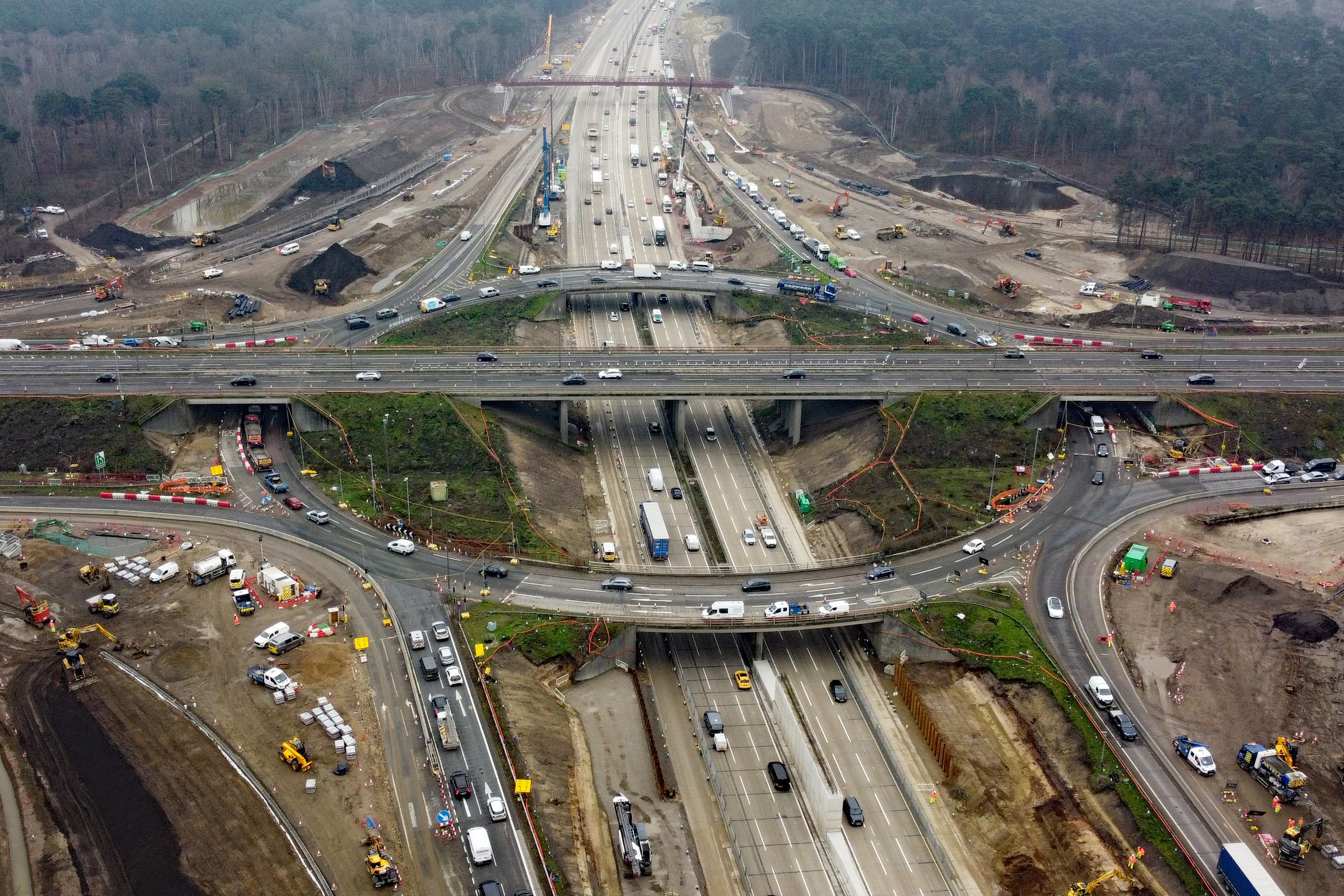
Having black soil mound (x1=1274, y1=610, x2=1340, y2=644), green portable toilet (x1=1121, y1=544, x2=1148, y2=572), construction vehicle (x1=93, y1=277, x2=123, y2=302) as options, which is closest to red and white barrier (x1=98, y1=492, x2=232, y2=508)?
construction vehicle (x1=93, y1=277, x2=123, y2=302)

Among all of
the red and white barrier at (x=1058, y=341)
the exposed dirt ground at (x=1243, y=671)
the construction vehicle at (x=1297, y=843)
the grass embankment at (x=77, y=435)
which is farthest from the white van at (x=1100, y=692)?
the grass embankment at (x=77, y=435)

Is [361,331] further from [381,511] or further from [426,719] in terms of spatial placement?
[426,719]

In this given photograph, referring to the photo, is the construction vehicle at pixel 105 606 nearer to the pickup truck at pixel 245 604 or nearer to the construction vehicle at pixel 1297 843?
the pickup truck at pixel 245 604

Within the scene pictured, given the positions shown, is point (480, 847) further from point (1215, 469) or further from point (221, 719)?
point (1215, 469)

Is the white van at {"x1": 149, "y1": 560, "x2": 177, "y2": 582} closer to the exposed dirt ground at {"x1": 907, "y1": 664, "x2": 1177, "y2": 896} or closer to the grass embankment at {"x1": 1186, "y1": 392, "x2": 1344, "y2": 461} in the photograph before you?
the exposed dirt ground at {"x1": 907, "y1": 664, "x2": 1177, "y2": 896}

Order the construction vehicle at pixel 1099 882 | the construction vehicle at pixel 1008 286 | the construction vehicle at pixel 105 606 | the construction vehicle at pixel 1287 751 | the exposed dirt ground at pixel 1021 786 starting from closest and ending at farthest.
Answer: the construction vehicle at pixel 1099 882, the exposed dirt ground at pixel 1021 786, the construction vehicle at pixel 1287 751, the construction vehicle at pixel 105 606, the construction vehicle at pixel 1008 286

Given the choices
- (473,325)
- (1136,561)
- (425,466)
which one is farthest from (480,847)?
(473,325)

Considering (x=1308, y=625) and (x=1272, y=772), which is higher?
(x=1308, y=625)

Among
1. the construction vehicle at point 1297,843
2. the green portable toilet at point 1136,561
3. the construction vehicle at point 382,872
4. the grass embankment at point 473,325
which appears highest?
the grass embankment at point 473,325
